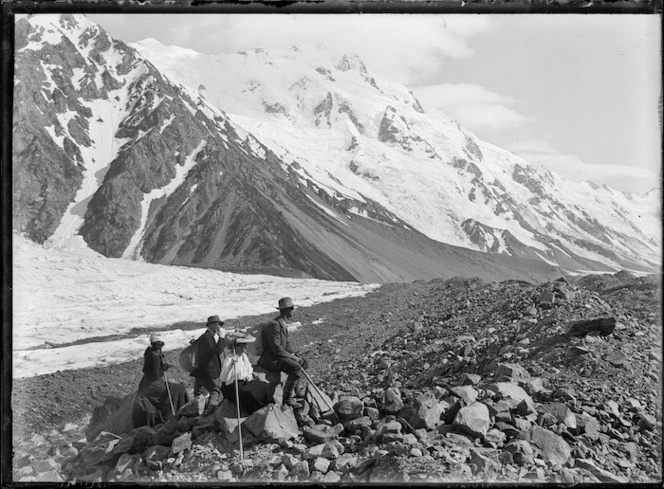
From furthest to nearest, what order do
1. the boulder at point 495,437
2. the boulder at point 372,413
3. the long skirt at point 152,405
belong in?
the long skirt at point 152,405 < the boulder at point 372,413 < the boulder at point 495,437

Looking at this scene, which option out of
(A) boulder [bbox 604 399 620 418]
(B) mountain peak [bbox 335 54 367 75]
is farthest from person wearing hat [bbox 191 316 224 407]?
(B) mountain peak [bbox 335 54 367 75]

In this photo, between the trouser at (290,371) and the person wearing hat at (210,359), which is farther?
the person wearing hat at (210,359)

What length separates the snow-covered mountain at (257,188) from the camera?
48.3 metres

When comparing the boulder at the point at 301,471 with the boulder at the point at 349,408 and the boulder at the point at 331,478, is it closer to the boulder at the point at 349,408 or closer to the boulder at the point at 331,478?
the boulder at the point at 331,478

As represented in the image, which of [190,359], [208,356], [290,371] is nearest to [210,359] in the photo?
[208,356]

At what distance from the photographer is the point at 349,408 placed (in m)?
7.23

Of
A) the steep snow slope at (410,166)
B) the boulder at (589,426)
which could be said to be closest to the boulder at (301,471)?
the boulder at (589,426)

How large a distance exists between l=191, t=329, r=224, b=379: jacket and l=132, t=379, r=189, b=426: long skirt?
0.59 metres

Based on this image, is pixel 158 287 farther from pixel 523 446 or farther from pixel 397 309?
pixel 523 446

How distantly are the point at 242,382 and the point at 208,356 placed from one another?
855mm

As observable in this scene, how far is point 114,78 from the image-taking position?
228ft

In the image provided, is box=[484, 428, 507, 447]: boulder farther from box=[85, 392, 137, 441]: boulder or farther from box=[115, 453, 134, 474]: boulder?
box=[85, 392, 137, 441]: boulder

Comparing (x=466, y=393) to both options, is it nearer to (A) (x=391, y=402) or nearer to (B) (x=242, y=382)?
(A) (x=391, y=402)

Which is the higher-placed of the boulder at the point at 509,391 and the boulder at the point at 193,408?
the boulder at the point at 509,391
